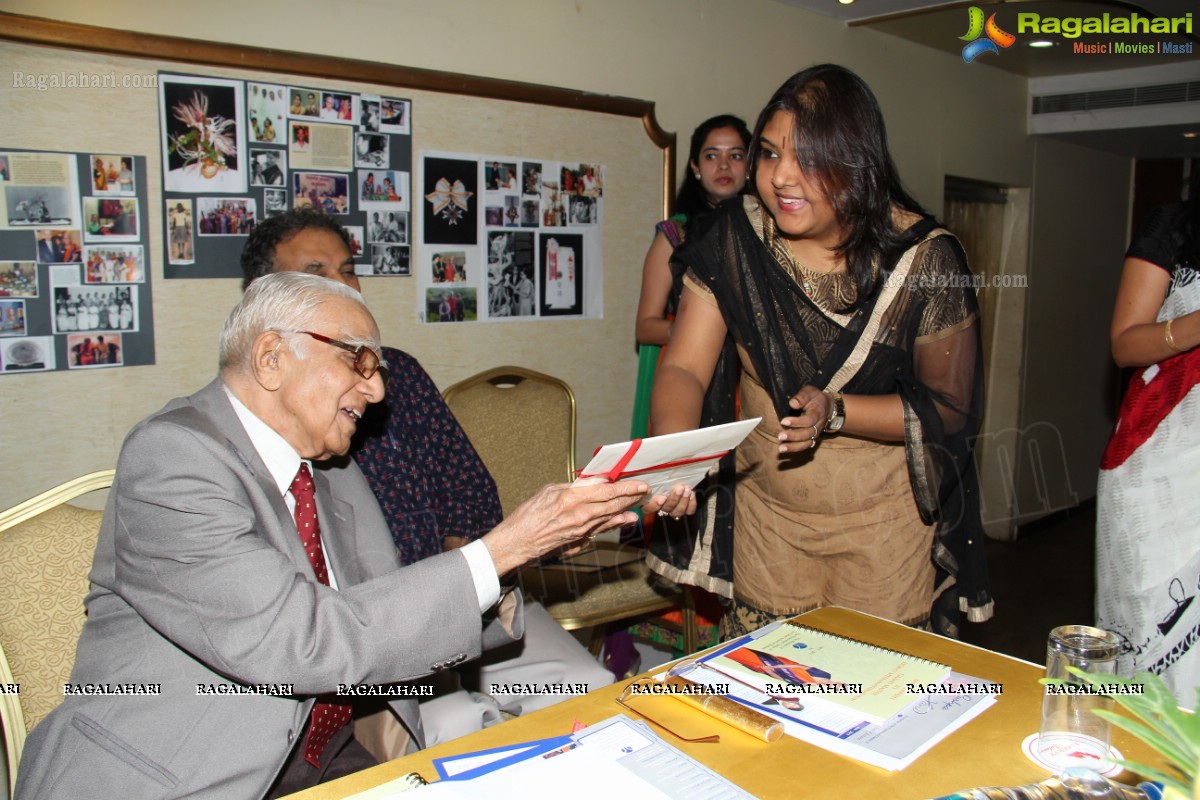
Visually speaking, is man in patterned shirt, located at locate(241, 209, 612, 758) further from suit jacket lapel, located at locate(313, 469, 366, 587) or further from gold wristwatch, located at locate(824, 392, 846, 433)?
gold wristwatch, located at locate(824, 392, 846, 433)

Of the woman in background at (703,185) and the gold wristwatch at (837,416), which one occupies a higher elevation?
the woman in background at (703,185)

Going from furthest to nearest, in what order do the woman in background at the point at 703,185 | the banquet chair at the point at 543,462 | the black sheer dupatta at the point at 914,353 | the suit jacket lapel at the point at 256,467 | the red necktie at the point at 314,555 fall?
the woman in background at the point at 703,185 < the banquet chair at the point at 543,462 < the black sheer dupatta at the point at 914,353 < the red necktie at the point at 314,555 < the suit jacket lapel at the point at 256,467

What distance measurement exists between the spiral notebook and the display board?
194 centimetres

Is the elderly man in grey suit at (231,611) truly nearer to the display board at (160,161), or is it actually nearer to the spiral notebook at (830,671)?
the spiral notebook at (830,671)

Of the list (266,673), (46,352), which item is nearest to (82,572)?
(266,673)

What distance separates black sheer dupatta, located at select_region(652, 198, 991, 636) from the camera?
5.85 ft

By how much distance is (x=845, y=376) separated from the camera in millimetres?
1831

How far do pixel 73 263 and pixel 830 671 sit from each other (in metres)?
2.20

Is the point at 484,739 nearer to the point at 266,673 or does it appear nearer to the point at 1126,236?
the point at 266,673

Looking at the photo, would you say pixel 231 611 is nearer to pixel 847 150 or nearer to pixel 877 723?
pixel 877 723

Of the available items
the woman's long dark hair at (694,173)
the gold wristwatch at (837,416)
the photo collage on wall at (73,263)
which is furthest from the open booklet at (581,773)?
the woman's long dark hair at (694,173)

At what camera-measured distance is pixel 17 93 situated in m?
2.27

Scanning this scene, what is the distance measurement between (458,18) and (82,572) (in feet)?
7.32

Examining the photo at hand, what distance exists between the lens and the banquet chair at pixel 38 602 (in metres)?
1.50
